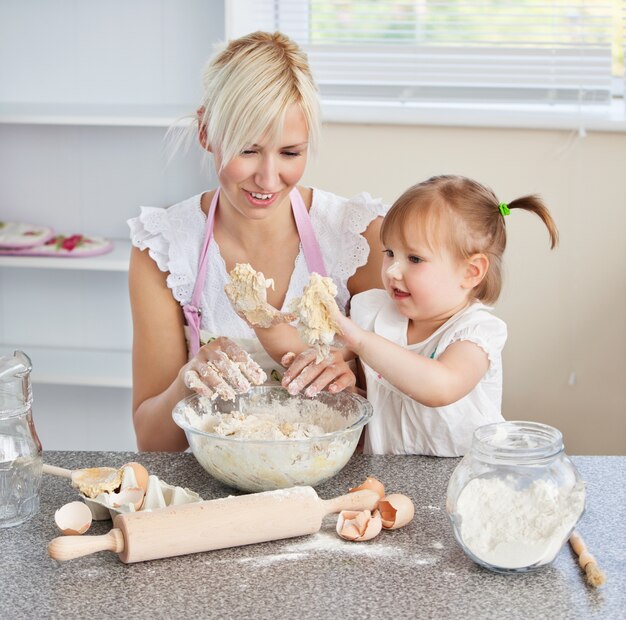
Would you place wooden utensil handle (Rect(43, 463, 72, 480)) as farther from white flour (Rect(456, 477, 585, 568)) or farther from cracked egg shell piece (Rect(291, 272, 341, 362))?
white flour (Rect(456, 477, 585, 568))

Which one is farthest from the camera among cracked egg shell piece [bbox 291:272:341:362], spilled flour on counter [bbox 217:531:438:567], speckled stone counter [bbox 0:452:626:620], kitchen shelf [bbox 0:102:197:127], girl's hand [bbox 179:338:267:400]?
kitchen shelf [bbox 0:102:197:127]

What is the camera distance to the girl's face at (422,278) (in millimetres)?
1520

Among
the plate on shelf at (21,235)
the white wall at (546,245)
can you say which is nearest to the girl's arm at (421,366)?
the white wall at (546,245)

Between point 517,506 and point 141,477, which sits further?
point 141,477

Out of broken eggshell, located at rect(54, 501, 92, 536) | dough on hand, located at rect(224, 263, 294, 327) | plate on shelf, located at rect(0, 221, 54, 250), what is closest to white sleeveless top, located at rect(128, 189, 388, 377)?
dough on hand, located at rect(224, 263, 294, 327)

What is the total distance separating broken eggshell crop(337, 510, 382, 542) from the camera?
113cm

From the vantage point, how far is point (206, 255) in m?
1.91

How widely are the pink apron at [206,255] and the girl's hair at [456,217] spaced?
0.36 metres

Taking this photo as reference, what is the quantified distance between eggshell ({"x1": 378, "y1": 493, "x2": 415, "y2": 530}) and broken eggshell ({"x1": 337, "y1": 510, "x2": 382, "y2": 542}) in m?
0.01

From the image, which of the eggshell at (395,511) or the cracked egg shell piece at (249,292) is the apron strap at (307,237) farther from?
the eggshell at (395,511)

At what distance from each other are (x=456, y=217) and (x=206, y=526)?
68cm

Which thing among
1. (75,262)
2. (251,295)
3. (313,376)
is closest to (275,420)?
(313,376)

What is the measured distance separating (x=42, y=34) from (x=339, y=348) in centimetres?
175

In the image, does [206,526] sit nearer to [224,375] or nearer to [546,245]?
[224,375]
